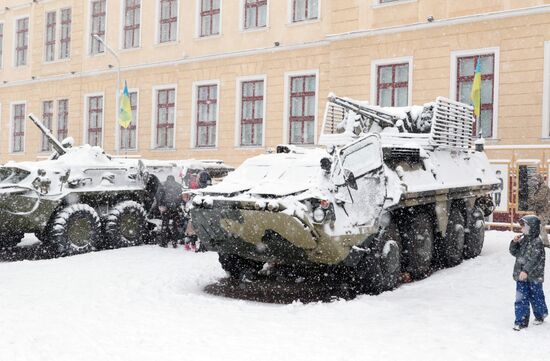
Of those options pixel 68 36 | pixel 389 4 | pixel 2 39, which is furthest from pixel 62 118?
pixel 389 4

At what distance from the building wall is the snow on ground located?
24.3 ft

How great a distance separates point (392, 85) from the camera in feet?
63.1

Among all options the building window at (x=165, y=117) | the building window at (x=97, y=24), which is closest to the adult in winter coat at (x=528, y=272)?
the building window at (x=165, y=117)

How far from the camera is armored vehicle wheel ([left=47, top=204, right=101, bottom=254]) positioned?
42.0 ft

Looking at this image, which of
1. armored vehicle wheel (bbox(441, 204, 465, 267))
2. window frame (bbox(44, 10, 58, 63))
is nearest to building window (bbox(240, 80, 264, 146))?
window frame (bbox(44, 10, 58, 63))

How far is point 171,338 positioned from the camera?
6.93 metres

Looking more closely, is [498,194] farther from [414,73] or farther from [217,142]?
[217,142]

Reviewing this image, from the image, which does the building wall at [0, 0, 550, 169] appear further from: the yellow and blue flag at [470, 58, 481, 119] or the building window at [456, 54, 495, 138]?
the yellow and blue flag at [470, 58, 481, 119]

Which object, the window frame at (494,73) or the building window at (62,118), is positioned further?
the building window at (62,118)

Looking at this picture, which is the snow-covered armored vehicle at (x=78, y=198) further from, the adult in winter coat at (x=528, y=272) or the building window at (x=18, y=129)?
the building window at (x=18, y=129)

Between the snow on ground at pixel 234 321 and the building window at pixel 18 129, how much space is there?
20484 mm

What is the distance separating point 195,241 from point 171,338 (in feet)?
23.8

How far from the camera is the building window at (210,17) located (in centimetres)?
2380

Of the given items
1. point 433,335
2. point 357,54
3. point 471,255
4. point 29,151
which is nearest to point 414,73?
point 357,54
